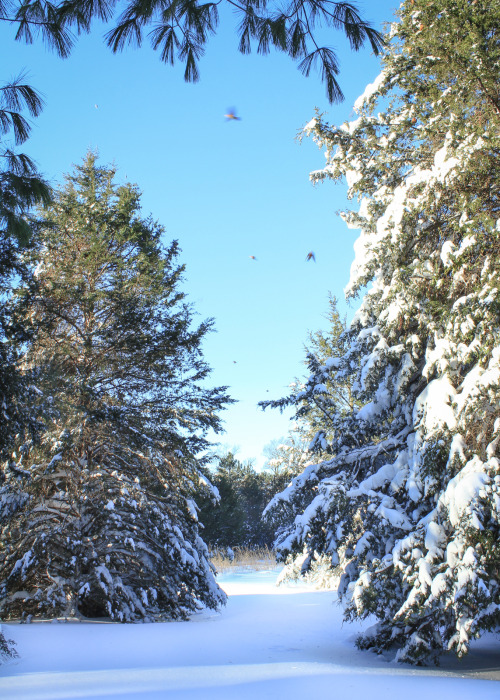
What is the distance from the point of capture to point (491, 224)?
490cm

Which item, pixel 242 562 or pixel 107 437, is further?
pixel 242 562

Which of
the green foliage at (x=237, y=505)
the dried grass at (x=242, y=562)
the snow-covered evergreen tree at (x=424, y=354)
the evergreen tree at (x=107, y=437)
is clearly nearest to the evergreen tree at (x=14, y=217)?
the evergreen tree at (x=107, y=437)

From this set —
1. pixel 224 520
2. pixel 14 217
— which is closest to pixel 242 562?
pixel 224 520

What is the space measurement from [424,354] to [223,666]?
4.10 m

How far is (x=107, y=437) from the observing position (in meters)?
10.1

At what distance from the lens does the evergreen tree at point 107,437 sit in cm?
888

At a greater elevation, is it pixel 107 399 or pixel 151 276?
pixel 151 276

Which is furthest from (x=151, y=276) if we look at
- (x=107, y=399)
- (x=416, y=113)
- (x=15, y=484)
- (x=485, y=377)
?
(x=485, y=377)

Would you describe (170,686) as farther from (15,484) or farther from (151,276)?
(151,276)

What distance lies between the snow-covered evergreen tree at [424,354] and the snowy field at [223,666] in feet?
1.77

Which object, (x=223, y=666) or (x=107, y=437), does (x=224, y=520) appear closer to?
(x=107, y=437)

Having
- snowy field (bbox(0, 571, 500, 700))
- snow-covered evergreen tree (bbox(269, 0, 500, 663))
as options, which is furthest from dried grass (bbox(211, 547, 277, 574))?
snow-covered evergreen tree (bbox(269, 0, 500, 663))

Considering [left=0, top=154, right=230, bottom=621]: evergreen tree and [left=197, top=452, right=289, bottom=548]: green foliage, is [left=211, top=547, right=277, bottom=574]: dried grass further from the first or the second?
[left=0, top=154, right=230, bottom=621]: evergreen tree

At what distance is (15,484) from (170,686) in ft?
19.4
